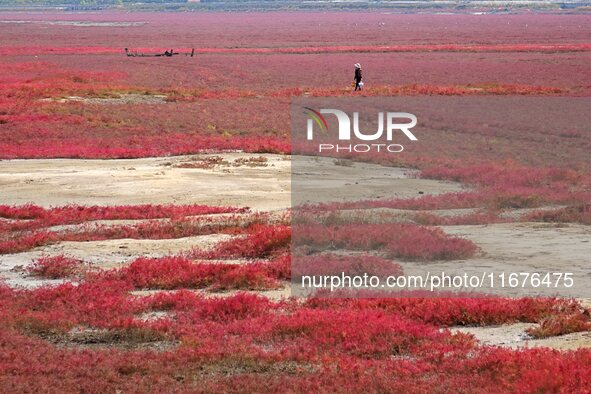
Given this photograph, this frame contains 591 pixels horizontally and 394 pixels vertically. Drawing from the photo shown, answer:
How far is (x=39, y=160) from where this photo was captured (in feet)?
104

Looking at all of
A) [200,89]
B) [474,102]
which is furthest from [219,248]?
[200,89]

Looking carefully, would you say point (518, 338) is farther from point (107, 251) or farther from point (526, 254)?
point (107, 251)

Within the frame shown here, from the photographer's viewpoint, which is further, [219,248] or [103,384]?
[219,248]

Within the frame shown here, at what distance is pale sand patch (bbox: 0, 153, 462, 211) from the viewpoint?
79.4ft

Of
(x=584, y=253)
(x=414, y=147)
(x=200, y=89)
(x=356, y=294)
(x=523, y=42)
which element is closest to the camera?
(x=356, y=294)

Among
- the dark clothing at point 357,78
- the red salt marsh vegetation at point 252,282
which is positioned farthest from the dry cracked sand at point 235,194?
the dark clothing at point 357,78

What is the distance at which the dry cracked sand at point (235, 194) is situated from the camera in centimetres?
1609

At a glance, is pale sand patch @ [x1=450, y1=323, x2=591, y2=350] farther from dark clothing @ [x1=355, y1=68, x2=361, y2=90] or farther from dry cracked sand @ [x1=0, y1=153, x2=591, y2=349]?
dark clothing @ [x1=355, y1=68, x2=361, y2=90]

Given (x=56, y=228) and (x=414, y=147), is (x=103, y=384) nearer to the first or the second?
(x=56, y=228)

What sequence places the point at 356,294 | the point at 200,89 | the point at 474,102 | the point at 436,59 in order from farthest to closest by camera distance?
1. the point at 436,59
2. the point at 200,89
3. the point at 474,102
4. the point at 356,294

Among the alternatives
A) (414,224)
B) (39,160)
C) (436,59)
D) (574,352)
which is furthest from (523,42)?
(574,352)

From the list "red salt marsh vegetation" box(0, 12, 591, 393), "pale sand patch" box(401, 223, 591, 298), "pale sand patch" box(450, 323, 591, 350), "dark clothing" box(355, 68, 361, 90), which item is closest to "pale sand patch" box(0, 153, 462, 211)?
"red salt marsh vegetation" box(0, 12, 591, 393)

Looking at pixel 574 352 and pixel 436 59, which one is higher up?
pixel 436 59

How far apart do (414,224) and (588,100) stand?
33453mm
